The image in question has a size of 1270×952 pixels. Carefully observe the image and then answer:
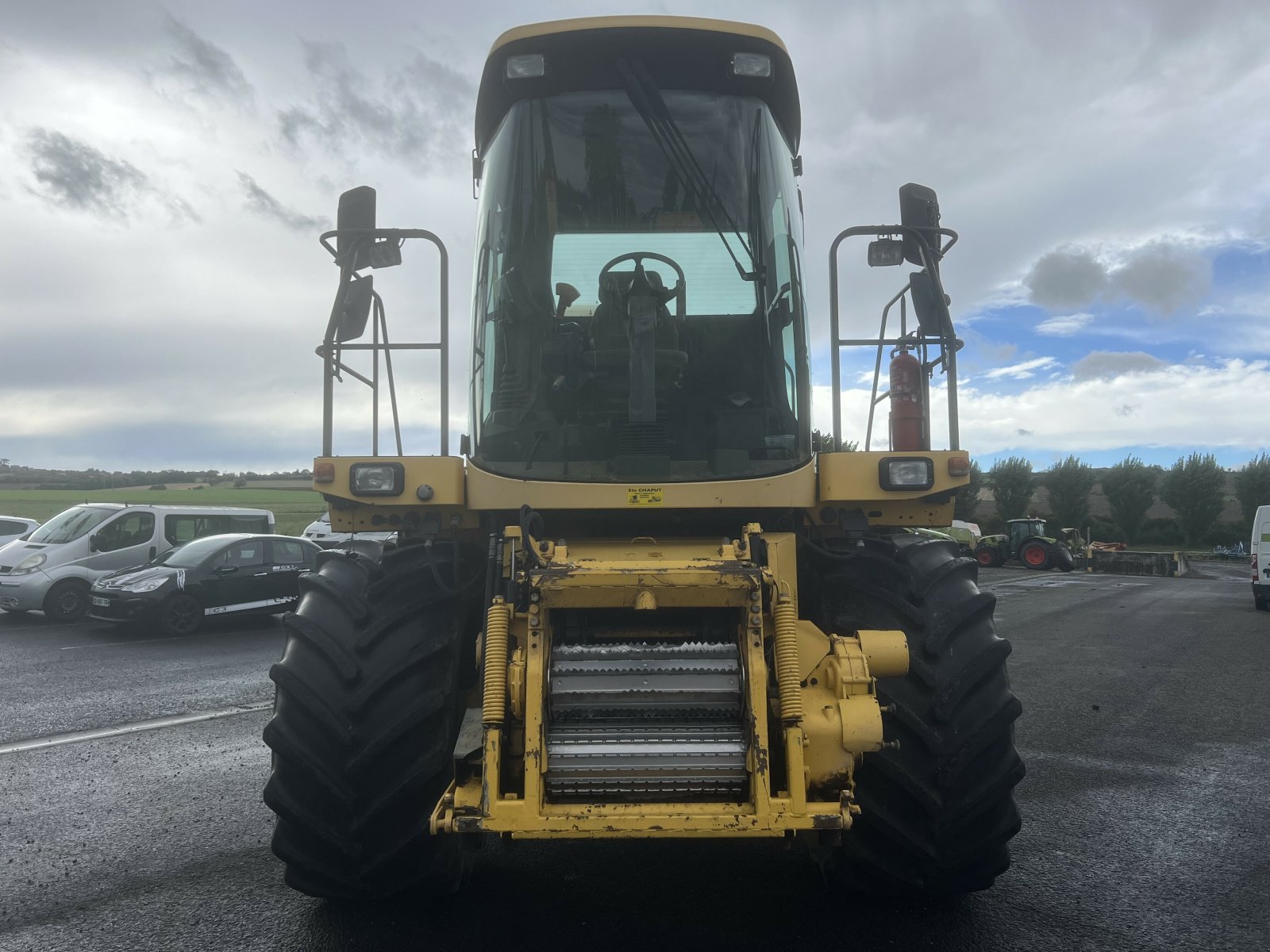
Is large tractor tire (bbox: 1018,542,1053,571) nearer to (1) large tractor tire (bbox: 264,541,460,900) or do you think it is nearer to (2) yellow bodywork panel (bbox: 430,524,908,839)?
(2) yellow bodywork panel (bbox: 430,524,908,839)

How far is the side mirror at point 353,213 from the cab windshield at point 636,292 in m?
0.53

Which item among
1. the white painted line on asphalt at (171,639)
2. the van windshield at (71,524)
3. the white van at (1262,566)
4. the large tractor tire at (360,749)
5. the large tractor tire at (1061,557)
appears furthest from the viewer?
the large tractor tire at (1061,557)

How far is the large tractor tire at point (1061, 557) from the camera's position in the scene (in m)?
38.4

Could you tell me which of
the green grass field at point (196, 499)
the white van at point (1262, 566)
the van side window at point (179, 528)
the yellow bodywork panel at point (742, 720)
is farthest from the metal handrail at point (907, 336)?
the green grass field at point (196, 499)

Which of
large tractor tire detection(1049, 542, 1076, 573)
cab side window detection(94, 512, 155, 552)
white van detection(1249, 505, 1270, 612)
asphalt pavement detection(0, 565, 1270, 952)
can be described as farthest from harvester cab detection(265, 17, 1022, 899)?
large tractor tire detection(1049, 542, 1076, 573)

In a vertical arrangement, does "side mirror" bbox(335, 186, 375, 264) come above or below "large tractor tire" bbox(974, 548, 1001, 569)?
above

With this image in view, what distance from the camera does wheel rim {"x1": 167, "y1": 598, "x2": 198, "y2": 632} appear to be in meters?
13.2

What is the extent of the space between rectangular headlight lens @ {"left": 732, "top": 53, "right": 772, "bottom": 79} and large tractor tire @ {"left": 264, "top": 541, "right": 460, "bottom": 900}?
8.21ft

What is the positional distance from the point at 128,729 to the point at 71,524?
1031cm

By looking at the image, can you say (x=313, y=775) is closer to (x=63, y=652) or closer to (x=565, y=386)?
(x=565, y=386)

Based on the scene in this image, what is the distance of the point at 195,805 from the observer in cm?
516

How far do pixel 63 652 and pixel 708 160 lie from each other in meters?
11.1

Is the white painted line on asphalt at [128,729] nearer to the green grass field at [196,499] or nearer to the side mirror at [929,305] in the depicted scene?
the side mirror at [929,305]

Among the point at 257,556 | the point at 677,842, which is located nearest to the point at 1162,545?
the point at 257,556
